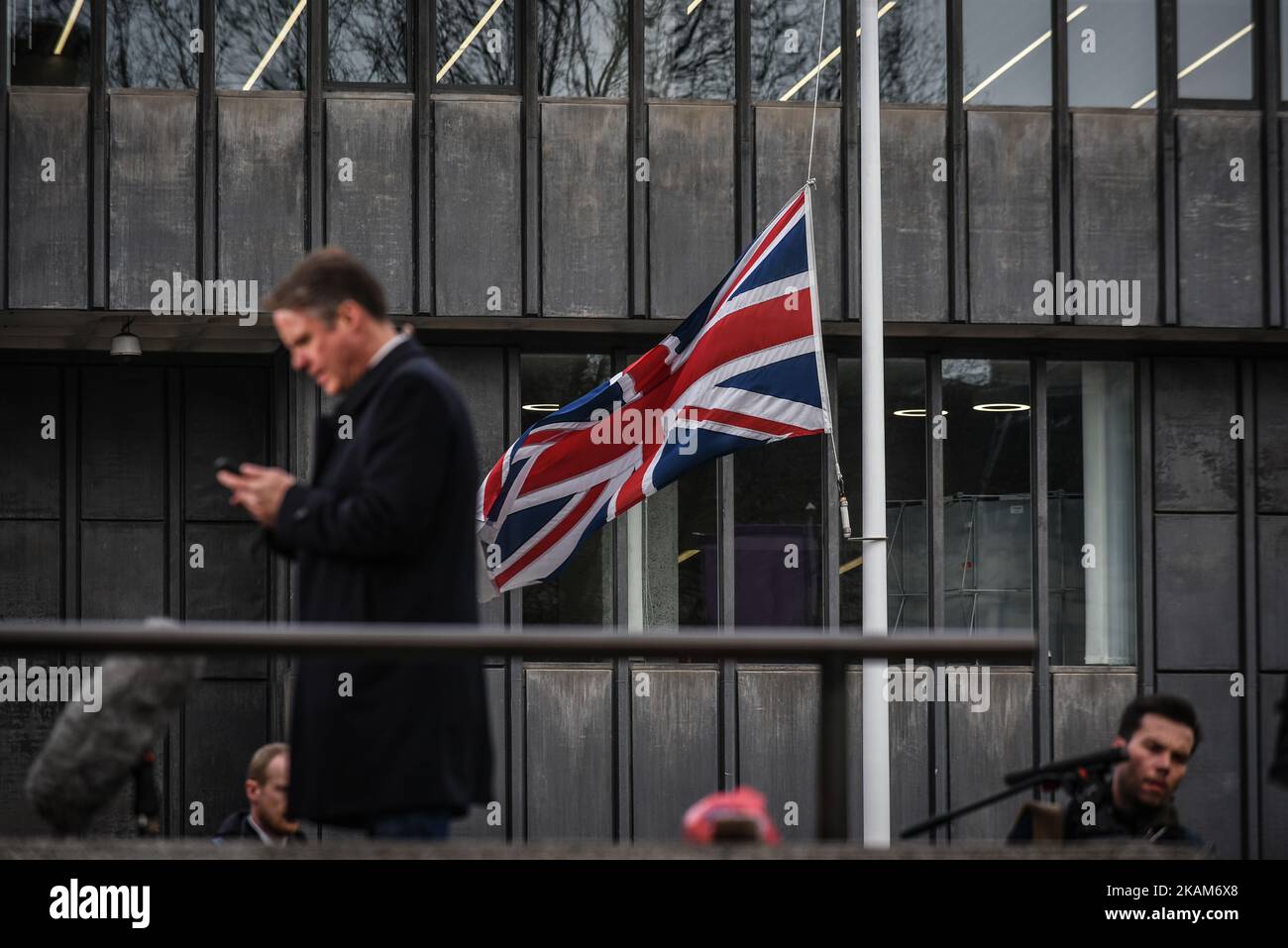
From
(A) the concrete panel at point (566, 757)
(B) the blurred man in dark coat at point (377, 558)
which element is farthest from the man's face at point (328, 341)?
(A) the concrete panel at point (566, 757)

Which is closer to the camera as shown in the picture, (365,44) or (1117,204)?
(365,44)

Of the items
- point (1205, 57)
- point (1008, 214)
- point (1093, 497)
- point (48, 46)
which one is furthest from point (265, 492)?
point (1205, 57)

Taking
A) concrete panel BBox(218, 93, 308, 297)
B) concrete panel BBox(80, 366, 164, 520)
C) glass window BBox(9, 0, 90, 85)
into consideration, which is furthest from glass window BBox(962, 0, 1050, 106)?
concrete panel BBox(80, 366, 164, 520)

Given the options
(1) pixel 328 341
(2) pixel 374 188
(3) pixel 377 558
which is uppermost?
(2) pixel 374 188

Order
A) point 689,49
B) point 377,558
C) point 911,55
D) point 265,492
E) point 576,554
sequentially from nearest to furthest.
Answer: point 377,558 → point 265,492 → point 689,49 → point 911,55 → point 576,554

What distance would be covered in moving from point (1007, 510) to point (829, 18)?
16.0ft

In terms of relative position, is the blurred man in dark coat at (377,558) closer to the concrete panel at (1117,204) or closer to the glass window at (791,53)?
the glass window at (791,53)

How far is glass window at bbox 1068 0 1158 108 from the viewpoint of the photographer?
1644cm

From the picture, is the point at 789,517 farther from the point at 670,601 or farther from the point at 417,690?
the point at 417,690

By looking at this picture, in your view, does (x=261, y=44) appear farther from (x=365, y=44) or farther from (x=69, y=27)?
(x=69, y=27)

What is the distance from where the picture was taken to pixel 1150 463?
55.0 feet

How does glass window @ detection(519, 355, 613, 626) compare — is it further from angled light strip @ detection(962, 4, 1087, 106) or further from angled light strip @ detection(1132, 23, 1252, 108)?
angled light strip @ detection(1132, 23, 1252, 108)

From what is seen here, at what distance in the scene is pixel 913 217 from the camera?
16125 mm

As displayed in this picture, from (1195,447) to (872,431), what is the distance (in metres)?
4.65
